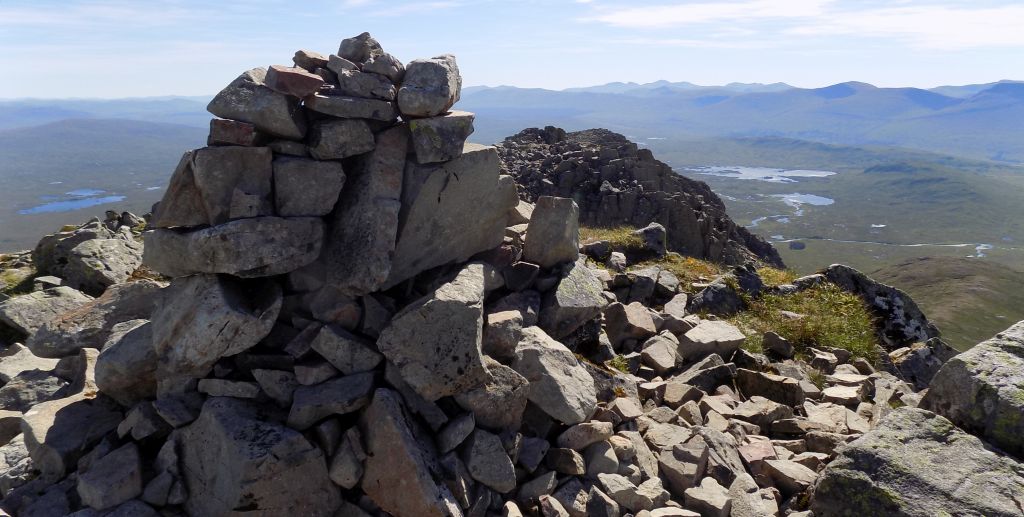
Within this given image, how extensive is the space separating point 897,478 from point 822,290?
12653 mm

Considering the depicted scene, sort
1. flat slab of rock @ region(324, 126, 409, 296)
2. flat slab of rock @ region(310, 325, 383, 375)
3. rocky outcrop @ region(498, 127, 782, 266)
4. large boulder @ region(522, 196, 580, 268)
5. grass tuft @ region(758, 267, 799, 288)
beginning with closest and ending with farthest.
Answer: flat slab of rock @ region(310, 325, 383, 375), flat slab of rock @ region(324, 126, 409, 296), large boulder @ region(522, 196, 580, 268), grass tuft @ region(758, 267, 799, 288), rocky outcrop @ region(498, 127, 782, 266)

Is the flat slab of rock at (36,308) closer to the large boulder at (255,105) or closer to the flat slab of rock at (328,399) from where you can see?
the large boulder at (255,105)

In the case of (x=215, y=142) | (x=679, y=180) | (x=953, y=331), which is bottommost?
(x=953, y=331)

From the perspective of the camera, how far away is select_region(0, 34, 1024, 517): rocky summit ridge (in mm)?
8906

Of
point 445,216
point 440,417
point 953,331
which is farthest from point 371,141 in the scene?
point 953,331

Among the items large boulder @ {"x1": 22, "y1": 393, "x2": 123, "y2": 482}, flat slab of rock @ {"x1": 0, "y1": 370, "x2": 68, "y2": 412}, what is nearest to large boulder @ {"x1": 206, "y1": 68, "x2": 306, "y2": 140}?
large boulder @ {"x1": 22, "y1": 393, "x2": 123, "y2": 482}

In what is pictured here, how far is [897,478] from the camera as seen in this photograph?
8.57 metres

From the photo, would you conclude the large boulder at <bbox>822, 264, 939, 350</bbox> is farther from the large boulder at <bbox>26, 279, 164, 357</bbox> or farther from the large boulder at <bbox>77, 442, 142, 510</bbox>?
the large boulder at <bbox>26, 279, 164, 357</bbox>

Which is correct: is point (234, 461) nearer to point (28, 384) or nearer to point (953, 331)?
point (28, 384)

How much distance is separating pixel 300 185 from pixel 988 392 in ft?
36.8

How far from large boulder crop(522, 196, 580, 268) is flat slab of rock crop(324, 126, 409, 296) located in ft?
11.3

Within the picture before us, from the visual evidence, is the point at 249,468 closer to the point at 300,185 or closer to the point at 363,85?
the point at 300,185

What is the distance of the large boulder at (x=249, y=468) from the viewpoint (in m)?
8.58

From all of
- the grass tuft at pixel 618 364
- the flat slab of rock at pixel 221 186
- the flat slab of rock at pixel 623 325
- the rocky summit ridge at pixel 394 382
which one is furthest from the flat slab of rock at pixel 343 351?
the flat slab of rock at pixel 623 325
